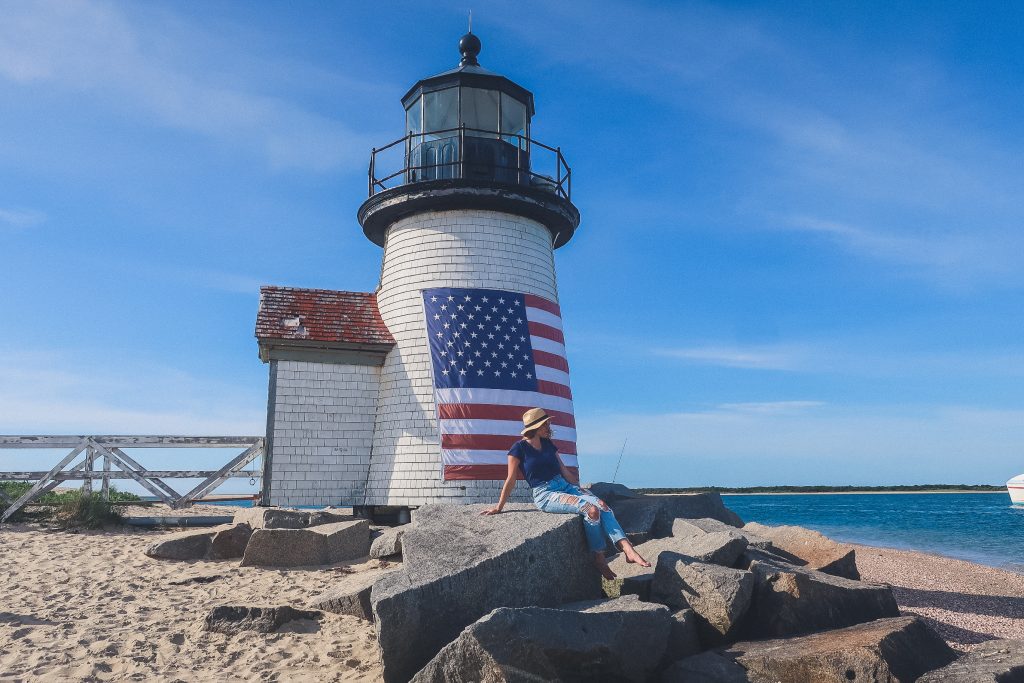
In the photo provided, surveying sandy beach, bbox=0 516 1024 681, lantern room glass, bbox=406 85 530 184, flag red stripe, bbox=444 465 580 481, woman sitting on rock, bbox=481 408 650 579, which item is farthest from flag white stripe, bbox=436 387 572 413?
woman sitting on rock, bbox=481 408 650 579

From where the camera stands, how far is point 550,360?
13.8 m

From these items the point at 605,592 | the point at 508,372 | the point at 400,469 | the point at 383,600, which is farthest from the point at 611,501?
the point at 383,600

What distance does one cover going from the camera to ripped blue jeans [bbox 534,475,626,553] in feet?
21.3

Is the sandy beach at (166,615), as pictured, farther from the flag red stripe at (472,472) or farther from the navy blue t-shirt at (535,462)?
the flag red stripe at (472,472)

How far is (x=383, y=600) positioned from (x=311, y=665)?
1250 mm

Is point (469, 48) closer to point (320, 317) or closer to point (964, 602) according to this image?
point (320, 317)

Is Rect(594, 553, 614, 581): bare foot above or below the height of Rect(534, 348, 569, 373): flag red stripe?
below

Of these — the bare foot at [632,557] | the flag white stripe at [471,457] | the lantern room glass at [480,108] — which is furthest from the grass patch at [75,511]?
the bare foot at [632,557]

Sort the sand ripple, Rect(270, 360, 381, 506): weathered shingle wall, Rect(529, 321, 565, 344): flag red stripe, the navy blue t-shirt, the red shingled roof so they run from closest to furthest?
the sand ripple → the navy blue t-shirt → Rect(270, 360, 381, 506): weathered shingle wall → the red shingled roof → Rect(529, 321, 565, 344): flag red stripe

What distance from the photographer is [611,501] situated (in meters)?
12.4

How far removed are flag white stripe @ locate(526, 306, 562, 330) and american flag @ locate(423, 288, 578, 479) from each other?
0.02 m

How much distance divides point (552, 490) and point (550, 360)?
6.82m

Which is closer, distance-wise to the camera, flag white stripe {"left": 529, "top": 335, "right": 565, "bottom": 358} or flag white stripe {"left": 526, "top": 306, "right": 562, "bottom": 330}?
flag white stripe {"left": 529, "top": 335, "right": 565, "bottom": 358}

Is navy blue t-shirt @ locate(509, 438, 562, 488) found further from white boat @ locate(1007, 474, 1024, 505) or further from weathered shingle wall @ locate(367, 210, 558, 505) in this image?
white boat @ locate(1007, 474, 1024, 505)
